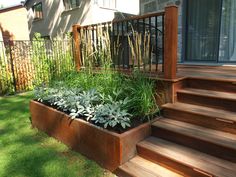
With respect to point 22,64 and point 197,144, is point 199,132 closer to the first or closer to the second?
point 197,144

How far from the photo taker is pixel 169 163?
2.32 metres

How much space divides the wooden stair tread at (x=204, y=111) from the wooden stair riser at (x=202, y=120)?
0.03 metres

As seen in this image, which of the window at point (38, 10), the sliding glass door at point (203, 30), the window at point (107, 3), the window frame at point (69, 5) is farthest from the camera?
the window at point (38, 10)

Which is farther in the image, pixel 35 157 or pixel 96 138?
pixel 35 157

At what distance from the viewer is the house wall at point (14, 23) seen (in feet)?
61.1

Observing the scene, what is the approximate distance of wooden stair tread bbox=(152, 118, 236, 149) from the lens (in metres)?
2.25

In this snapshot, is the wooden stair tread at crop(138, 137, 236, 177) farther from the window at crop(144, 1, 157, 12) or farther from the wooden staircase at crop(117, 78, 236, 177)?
the window at crop(144, 1, 157, 12)

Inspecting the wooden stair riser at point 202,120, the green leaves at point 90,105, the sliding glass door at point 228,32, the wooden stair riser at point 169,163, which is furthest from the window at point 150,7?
the wooden stair riser at point 169,163

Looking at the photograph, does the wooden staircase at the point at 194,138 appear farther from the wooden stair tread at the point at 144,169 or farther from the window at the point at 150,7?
the window at the point at 150,7

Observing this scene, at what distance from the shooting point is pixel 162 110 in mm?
3023

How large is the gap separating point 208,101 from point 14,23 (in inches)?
788

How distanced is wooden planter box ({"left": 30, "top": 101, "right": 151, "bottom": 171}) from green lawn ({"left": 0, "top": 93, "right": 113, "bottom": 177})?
108 mm

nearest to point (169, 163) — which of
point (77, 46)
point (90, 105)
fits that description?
point (90, 105)

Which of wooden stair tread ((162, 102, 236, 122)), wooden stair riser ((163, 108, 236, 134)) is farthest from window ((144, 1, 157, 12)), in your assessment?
wooden stair riser ((163, 108, 236, 134))
